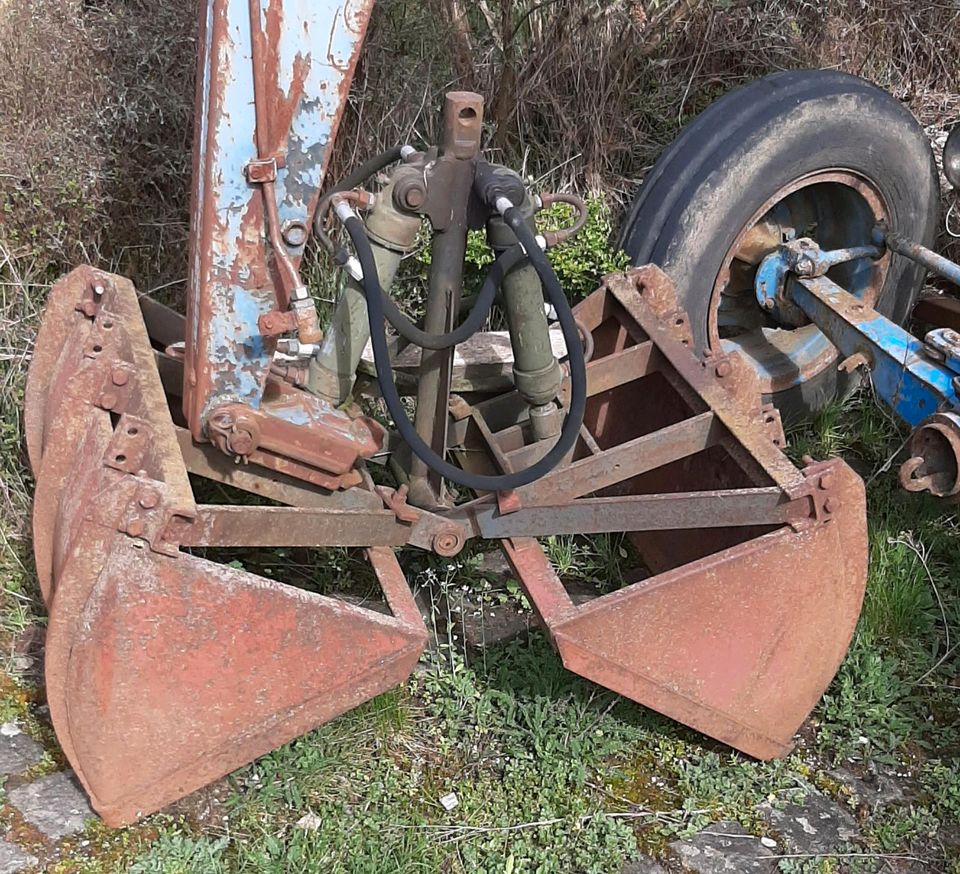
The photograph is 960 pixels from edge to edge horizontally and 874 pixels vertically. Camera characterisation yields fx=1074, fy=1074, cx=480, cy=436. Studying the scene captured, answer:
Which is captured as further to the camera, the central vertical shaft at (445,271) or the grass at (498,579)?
the grass at (498,579)

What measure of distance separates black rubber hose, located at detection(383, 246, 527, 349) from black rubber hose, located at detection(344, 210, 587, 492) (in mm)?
58

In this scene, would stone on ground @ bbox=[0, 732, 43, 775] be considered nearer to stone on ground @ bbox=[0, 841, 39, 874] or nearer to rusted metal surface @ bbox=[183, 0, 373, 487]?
stone on ground @ bbox=[0, 841, 39, 874]

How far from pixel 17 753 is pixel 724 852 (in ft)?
5.65

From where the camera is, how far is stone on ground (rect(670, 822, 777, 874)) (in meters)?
2.53

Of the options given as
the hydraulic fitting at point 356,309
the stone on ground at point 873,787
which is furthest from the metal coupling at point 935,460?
the hydraulic fitting at point 356,309

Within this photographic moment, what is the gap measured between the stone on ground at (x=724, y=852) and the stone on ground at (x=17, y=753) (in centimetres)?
156

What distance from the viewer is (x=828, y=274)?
12.9 feet

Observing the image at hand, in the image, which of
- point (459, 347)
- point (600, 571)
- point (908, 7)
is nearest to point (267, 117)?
point (459, 347)

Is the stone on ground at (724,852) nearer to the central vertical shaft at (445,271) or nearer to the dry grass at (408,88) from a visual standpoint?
the central vertical shaft at (445,271)

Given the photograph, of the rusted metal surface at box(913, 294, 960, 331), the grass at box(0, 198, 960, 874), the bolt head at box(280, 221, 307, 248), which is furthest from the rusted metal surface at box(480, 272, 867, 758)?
the rusted metal surface at box(913, 294, 960, 331)

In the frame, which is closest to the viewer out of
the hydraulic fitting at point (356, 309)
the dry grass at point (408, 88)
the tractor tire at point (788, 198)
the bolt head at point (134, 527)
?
the bolt head at point (134, 527)

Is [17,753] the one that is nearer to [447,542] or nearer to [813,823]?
[447,542]

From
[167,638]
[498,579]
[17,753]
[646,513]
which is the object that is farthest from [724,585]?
[17,753]

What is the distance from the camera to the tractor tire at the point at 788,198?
135 inches
